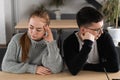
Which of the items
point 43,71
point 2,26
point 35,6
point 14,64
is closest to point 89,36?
point 43,71

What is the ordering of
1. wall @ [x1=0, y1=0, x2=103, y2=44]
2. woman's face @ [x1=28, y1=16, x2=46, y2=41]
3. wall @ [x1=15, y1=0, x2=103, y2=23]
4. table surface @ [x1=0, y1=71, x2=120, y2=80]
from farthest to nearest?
wall @ [x1=15, y1=0, x2=103, y2=23], wall @ [x1=0, y1=0, x2=103, y2=44], woman's face @ [x1=28, y1=16, x2=46, y2=41], table surface @ [x1=0, y1=71, x2=120, y2=80]

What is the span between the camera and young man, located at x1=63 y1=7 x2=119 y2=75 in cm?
170

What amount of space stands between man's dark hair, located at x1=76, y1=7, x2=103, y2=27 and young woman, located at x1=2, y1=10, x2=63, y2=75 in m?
0.26

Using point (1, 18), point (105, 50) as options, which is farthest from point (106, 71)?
point (1, 18)

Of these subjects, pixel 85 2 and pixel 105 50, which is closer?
pixel 105 50

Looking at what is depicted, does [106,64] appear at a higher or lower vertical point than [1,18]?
lower

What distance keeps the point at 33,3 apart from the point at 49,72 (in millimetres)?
3759

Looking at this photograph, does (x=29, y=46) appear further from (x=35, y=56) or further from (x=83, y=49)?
(x=83, y=49)

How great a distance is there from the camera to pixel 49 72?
166 cm

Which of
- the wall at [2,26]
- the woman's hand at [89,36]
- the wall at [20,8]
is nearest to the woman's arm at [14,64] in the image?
the woman's hand at [89,36]

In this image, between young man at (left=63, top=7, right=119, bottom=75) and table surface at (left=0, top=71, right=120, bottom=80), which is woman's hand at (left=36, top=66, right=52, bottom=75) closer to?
table surface at (left=0, top=71, right=120, bottom=80)

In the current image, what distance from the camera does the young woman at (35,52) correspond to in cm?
167

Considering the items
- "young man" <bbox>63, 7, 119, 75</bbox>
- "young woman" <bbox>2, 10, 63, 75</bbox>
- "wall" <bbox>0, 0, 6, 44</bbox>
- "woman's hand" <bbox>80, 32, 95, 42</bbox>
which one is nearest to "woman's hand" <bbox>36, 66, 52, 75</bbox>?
"young woman" <bbox>2, 10, 63, 75</bbox>

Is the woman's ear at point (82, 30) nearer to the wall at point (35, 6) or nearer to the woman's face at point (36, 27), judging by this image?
the woman's face at point (36, 27)
